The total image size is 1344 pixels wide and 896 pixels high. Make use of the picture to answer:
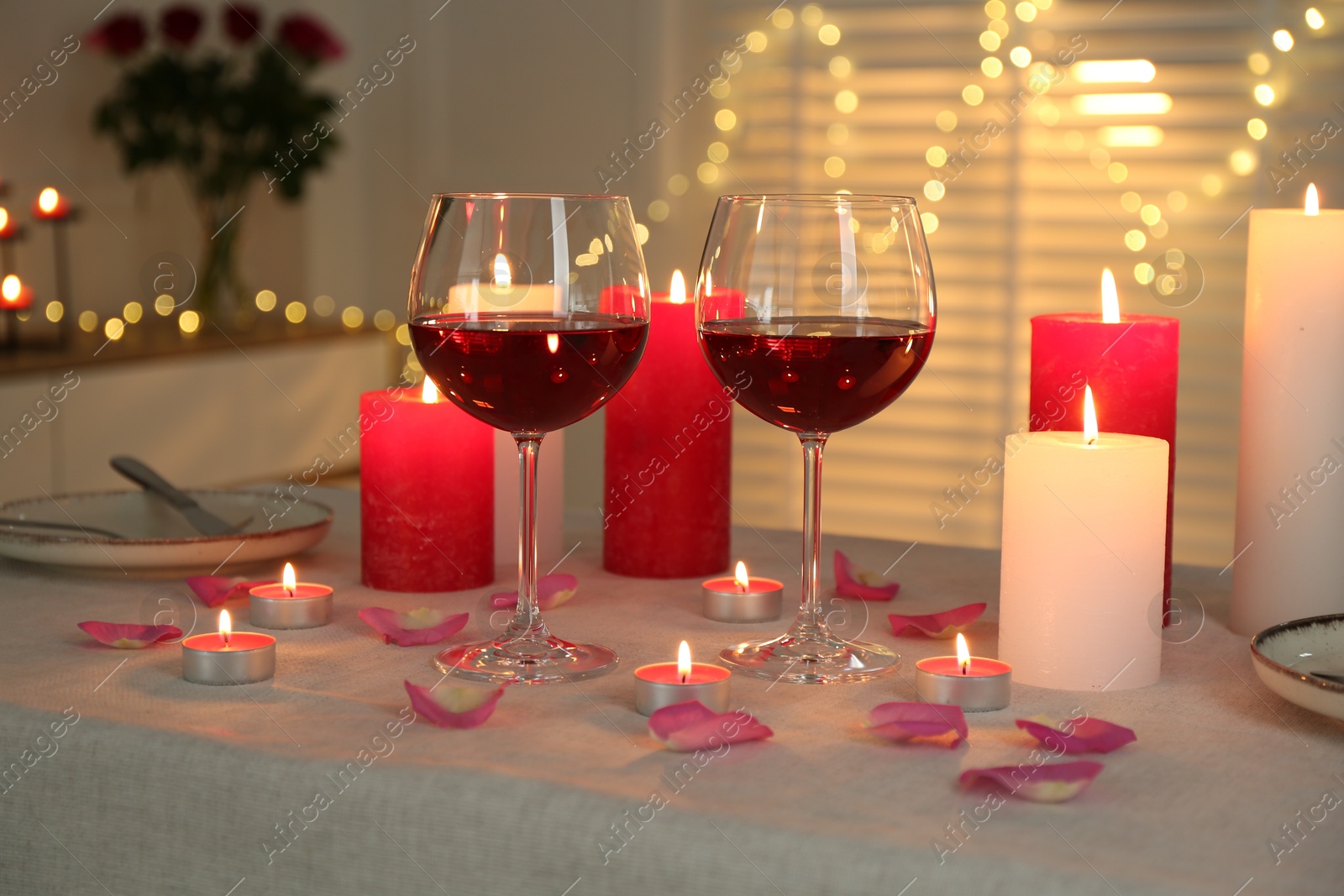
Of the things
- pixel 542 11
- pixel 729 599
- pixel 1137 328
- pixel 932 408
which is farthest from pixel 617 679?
pixel 542 11

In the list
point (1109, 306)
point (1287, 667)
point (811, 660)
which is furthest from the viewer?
point (1109, 306)

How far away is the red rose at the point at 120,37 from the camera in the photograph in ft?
8.87

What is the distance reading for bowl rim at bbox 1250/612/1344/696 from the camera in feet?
2.03

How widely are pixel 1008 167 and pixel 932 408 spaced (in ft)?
1.66

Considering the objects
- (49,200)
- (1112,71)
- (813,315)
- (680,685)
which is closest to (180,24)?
Answer: (49,200)

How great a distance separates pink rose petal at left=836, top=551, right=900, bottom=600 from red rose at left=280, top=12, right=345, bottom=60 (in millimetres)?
2329

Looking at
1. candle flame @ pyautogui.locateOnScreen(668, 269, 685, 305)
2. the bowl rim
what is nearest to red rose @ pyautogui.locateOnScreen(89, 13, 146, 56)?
candle flame @ pyautogui.locateOnScreen(668, 269, 685, 305)

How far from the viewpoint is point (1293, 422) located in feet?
2.71

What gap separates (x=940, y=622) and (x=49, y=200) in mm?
2080

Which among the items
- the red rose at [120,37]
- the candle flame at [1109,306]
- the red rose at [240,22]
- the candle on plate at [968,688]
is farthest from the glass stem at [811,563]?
the red rose at [240,22]

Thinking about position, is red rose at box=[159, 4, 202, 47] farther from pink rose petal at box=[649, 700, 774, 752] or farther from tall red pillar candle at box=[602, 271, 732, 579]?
pink rose petal at box=[649, 700, 774, 752]

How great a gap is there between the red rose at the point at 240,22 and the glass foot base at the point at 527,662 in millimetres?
2494

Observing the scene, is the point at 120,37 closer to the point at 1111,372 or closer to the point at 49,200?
the point at 49,200

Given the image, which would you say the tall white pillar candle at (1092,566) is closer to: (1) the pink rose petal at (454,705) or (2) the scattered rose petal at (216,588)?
(1) the pink rose petal at (454,705)
